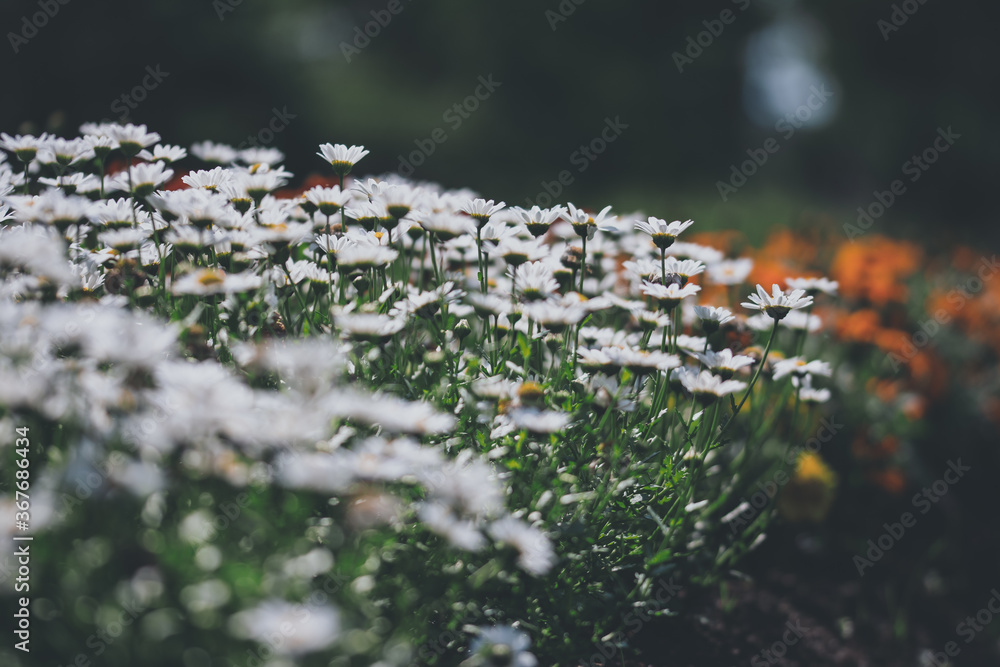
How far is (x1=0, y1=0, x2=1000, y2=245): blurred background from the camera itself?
9.77 metres

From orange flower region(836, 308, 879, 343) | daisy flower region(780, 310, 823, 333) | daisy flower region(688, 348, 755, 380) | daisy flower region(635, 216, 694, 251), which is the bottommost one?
daisy flower region(688, 348, 755, 380)

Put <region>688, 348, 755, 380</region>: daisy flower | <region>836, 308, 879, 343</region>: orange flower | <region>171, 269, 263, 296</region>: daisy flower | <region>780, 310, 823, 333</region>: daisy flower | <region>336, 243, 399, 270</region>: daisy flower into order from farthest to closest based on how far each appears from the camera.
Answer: <region>836, 308, 879, 343</region>: orange flower, <region>780, 310, 823, 333</region>: daisy flower, <region>688, 348, 755, 380</region>: daisy flower, <region>336, 243, 399, 270</region>: daisy flower, <region>171, 269, 263, 296</region>: daisy flower

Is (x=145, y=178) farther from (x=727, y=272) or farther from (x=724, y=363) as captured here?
(x=727, y=272)

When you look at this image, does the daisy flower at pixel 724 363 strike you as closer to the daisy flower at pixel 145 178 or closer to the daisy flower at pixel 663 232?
the daisy flower at pixel 663 232

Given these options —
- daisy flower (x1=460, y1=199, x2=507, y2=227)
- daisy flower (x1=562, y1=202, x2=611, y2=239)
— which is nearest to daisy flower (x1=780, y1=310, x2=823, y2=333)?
daisy flower (x1=562, y1=202, x2=611, y2=239)

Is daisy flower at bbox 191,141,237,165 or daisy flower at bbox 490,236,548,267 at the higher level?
daisy flower at bbox 191,141,237,165

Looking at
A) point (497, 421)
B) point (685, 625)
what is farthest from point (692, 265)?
point (685, 625)

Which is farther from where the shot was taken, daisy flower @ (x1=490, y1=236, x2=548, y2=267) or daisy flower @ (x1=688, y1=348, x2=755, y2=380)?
daisy flower @ (x1=490, y1=236, x2=548, y2=267)

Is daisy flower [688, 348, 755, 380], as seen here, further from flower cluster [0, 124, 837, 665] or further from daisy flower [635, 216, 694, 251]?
daisy flower [635, 216, 694, 251]

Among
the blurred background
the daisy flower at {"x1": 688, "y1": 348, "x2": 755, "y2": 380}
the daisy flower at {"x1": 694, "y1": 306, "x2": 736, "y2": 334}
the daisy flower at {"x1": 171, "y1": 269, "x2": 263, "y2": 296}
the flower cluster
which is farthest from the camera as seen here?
the blurred background

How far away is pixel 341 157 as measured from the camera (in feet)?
7.27

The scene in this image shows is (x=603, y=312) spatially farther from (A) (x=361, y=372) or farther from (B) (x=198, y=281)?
(B) (x=198, y=281)

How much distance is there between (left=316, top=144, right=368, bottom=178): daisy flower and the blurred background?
686 centimetres

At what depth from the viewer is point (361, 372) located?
6.49 feet
